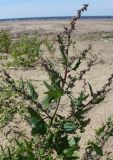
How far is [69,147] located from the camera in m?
2.98

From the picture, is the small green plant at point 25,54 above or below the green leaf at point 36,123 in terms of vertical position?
below

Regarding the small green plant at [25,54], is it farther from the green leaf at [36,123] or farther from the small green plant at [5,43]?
the green leaf at [36,123]

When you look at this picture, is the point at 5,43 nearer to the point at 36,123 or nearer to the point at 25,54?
the point at 25,54

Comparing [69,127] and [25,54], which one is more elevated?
[69,127]

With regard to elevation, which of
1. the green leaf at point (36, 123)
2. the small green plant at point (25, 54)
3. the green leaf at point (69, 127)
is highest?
the green leaf at point (36, 123)

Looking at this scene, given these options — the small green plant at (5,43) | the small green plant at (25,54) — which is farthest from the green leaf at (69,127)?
the small green plant at (5,43)

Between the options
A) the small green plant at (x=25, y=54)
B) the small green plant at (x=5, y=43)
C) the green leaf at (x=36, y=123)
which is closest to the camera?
the green leaf at (x=36, y=123)

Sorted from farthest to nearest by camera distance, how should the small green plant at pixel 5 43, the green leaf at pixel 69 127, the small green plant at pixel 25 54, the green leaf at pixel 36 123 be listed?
the small green plant at pixel 5 43
the small green plant at pixel 25 54
the green leaf at pixel 69 127
the green leaf at pixel 36 123

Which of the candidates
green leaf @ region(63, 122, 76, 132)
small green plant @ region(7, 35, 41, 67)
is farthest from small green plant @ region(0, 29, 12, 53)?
green leaf @ region(63, 122, 76, 132)

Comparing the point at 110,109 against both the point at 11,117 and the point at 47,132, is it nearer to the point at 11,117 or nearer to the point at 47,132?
the point at 11,117

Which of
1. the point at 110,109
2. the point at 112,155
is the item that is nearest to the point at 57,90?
the point at 112,155

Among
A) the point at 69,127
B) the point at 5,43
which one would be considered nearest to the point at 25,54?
the point at 5,43

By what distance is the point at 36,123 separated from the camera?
110 inches

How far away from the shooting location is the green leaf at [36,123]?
2768 millimetres
